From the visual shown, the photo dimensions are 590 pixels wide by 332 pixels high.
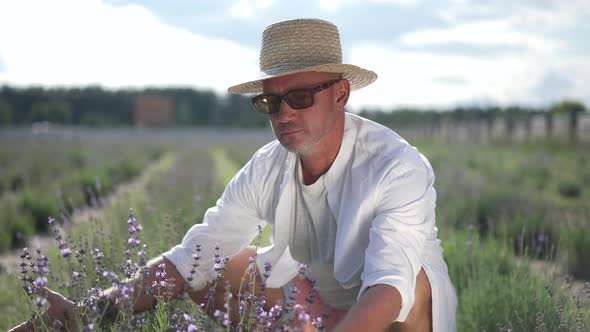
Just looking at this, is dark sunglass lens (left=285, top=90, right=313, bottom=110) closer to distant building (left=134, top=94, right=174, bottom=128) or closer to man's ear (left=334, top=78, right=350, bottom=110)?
man's ear (left=334, top=78, right=350, bottom=110)

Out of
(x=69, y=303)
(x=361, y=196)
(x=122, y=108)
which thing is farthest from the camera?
(x=122, y=108)

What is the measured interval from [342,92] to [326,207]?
564mm

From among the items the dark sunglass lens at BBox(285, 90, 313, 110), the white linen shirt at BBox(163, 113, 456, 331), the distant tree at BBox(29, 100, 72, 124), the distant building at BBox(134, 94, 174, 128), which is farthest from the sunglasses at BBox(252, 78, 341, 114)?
the distant building at BBox(134, 94, 174, 128)

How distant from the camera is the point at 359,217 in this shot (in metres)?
2.44

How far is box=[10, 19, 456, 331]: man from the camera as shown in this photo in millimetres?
2260

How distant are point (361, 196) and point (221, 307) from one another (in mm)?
1058

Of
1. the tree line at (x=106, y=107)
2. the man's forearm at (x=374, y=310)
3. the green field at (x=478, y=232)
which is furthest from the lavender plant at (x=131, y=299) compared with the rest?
the tree line at (x=106, y=107)

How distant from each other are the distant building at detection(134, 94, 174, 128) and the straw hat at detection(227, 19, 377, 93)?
8715 centimetres

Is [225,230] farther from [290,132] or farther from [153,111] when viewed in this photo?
[153,111]

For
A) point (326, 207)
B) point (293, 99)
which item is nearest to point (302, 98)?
point (293, 99)

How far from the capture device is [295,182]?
9.36 ft

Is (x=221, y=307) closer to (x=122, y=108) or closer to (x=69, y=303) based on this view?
(x=69, y=303)

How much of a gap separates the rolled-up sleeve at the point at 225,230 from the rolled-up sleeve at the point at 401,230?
0.76 metres

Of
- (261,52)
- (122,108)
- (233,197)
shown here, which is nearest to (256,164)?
(233,197)
